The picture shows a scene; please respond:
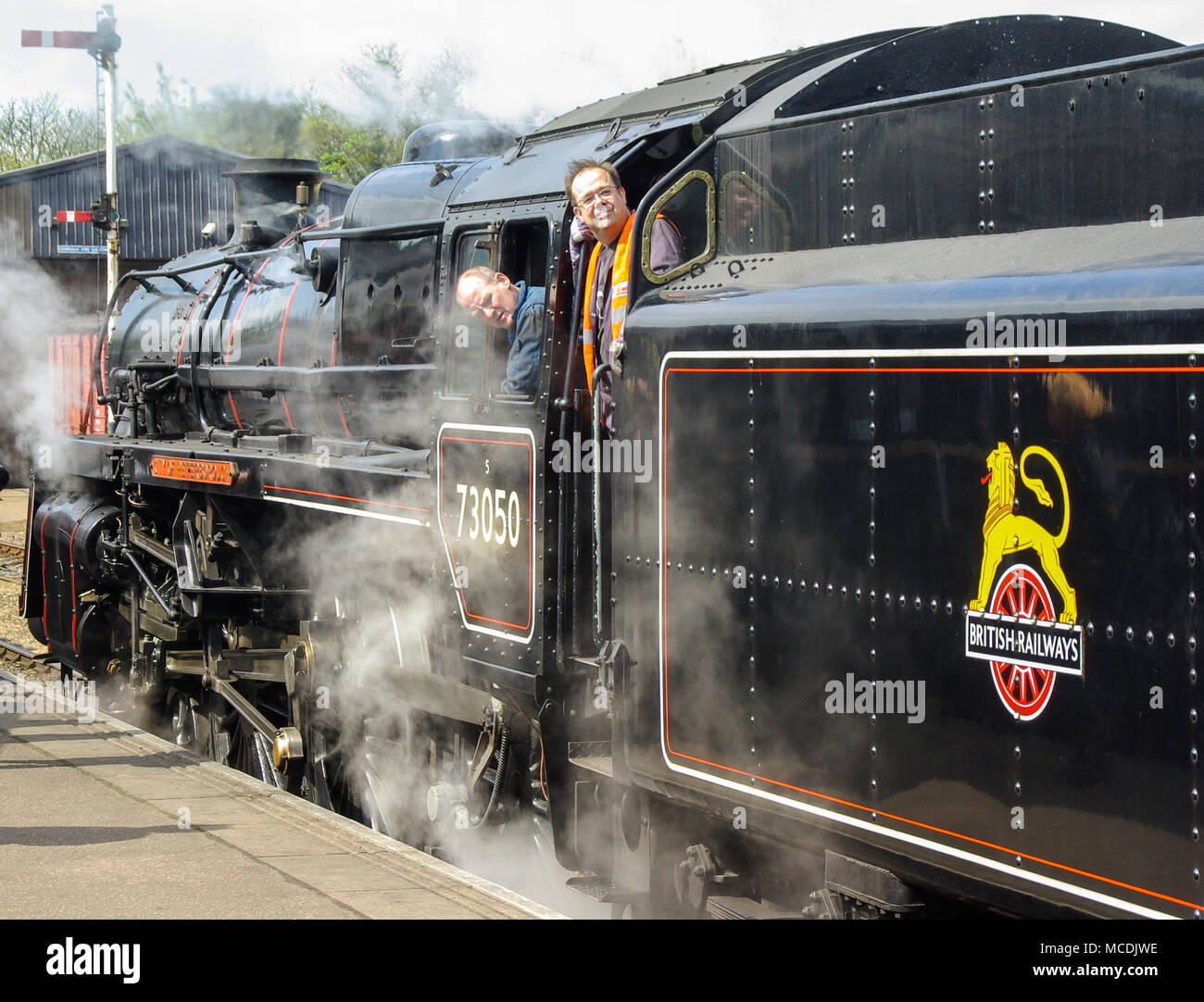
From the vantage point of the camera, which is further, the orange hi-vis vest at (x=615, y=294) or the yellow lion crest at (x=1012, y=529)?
the orange hi-vis vest at (x=615, y=294)

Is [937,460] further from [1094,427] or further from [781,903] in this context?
[781,903]

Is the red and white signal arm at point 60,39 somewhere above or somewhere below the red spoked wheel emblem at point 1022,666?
above

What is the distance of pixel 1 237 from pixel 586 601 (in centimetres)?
2475

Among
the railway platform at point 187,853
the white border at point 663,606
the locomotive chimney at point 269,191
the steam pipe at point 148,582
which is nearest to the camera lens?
the white border at point 663,606

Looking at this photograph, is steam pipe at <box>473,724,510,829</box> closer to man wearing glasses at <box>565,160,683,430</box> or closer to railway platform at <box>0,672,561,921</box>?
railway platform at <box>0,672,561,921</box>

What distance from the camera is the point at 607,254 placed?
4.38 m

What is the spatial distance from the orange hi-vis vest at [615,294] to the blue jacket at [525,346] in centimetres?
23

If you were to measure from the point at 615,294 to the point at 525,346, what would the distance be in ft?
1.95

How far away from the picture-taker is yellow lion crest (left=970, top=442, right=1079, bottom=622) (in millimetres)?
2758

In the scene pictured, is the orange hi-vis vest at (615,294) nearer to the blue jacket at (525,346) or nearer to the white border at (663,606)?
the blue jacket at (525,346)

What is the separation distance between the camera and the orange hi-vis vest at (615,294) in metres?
4.18

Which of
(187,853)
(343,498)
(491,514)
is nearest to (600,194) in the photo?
(491,514)

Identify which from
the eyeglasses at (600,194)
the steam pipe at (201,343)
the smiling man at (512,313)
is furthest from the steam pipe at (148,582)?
the eyeglasses at (600,194)
